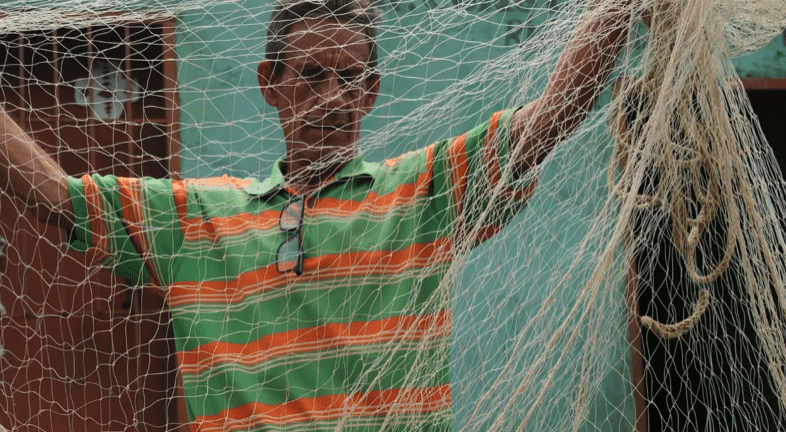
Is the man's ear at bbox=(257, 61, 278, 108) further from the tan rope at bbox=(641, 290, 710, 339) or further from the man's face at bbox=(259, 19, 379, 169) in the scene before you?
the tan rope at bbox=(641, 290, 710, 339)

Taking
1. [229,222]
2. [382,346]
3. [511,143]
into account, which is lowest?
[382,346]

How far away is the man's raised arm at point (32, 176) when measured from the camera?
4.54 ft

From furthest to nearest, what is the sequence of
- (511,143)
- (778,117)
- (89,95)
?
(778,117)
(89,95)
(511,143)

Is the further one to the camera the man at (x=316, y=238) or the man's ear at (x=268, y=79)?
the man's ear at (x=268, y=79)

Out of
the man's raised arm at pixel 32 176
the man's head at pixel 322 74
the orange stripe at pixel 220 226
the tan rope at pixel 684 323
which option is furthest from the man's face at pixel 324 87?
the tan rope at pixel 684 323

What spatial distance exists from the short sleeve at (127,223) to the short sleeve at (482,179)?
441mm

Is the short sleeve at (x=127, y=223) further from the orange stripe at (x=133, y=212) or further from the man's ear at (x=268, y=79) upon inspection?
the man's ear at (x=268, y=79)

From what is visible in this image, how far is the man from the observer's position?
4.54 ft

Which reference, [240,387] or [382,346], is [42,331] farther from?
[382,346]

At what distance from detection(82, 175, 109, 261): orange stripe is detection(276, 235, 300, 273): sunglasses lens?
272mm

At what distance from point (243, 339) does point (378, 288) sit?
0.74 ft

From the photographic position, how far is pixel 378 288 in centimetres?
143

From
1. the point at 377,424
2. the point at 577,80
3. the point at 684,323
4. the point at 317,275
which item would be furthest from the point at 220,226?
the point at 684,323

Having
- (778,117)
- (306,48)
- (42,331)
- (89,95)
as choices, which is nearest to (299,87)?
(306,48)
